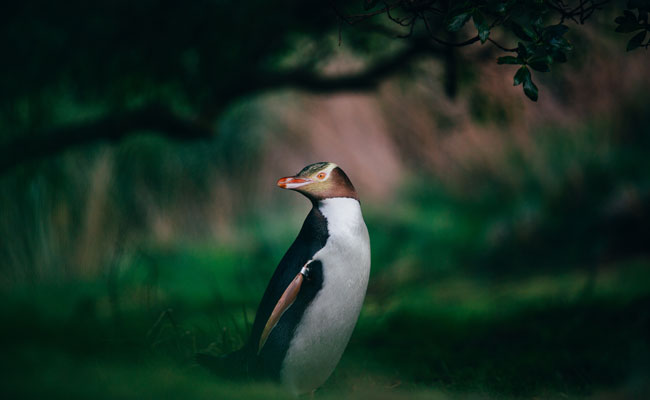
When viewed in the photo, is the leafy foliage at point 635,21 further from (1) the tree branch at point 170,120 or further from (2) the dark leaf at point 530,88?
(1) the tree branch at point 170,120

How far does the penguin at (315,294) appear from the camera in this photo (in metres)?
1.37

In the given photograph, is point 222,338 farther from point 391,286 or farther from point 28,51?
point 28,51

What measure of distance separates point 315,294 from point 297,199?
202cm

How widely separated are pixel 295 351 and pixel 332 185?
0.38m

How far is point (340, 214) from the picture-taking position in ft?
4.65

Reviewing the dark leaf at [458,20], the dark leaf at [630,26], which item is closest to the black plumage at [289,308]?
the dark leaf at [458,20]

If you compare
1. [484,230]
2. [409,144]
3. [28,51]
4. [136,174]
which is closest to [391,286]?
[484,230]

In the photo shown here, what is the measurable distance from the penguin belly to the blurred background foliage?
85 mm

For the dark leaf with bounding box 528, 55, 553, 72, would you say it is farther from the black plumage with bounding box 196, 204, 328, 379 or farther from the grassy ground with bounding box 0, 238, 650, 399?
the grassy ground with bounding box 0, 238, 650, 399

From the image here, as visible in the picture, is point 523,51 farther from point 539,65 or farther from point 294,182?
point 294,182

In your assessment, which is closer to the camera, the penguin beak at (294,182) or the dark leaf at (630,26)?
the dark leaf at (630,26)

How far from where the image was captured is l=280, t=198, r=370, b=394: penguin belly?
137 centimetres

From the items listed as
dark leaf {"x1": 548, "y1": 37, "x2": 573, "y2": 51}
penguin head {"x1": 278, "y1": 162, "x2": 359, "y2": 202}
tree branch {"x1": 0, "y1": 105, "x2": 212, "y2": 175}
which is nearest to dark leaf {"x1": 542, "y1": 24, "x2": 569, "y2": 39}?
dark leaf {"x1": 548, "y1": 37, "x2": 573, "y2": 51}

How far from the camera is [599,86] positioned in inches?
120
